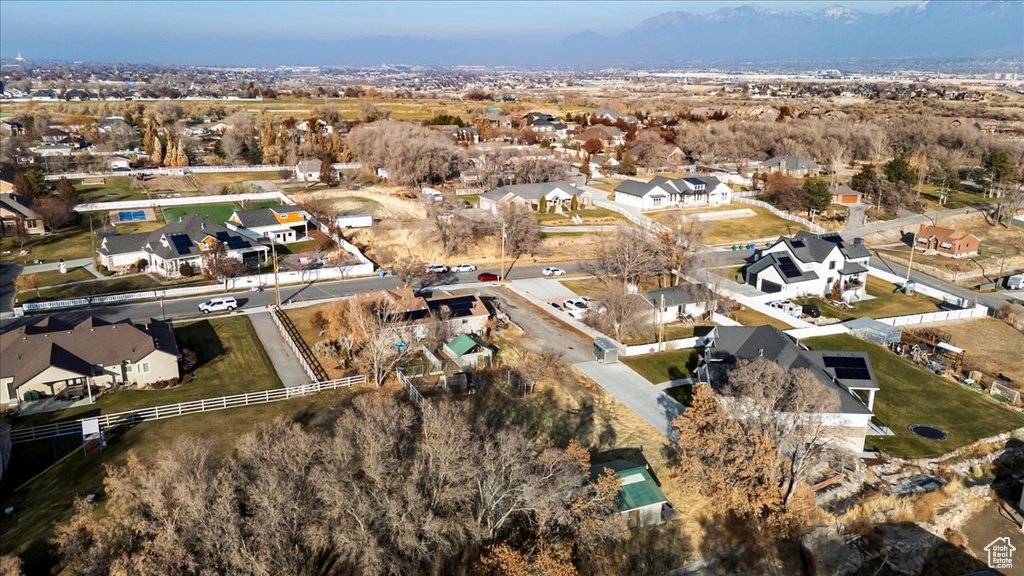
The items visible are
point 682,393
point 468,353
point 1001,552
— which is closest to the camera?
point 1001,552

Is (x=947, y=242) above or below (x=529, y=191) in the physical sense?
below

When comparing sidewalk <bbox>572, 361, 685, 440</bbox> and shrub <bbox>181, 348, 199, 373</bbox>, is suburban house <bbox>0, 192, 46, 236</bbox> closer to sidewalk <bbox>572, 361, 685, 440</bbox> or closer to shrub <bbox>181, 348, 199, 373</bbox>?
shrub <bbox>181, 348, 199, 373</bbox>

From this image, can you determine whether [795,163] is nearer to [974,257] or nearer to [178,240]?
[974,257]

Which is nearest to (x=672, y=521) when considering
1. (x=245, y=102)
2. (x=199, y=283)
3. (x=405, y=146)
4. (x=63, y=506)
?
(x=63, y=506)

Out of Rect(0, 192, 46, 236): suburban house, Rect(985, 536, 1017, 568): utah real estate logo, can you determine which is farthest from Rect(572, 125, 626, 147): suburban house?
Rect(985, 536, 1017, 568): utah real estate logo

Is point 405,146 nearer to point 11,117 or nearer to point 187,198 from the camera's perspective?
point 187,198

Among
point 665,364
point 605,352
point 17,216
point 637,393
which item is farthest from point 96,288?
point 665,364

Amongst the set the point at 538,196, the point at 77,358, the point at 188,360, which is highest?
the point at 538,196
